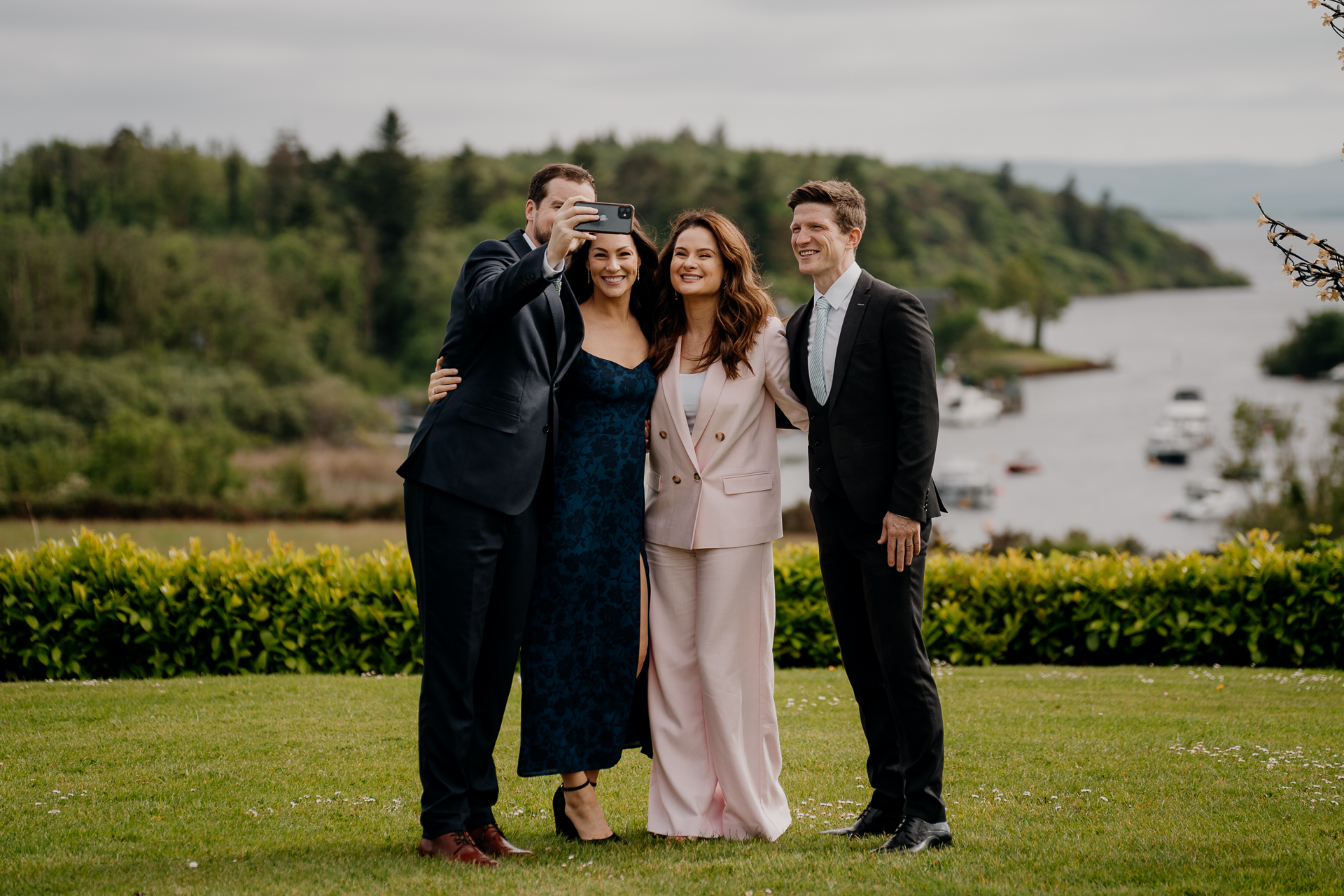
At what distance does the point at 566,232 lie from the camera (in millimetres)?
3697

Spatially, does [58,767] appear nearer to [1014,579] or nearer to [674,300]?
[674,300]

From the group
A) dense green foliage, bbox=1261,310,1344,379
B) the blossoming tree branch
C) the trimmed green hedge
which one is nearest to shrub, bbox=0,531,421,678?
the trimmed green hedge

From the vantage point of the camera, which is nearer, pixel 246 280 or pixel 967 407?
pixel 246 280

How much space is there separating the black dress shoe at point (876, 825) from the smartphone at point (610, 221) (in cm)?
243

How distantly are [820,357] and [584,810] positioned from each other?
197 centimetres

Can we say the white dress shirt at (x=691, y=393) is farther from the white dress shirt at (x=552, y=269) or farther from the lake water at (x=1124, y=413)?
the lake water at (x=1124, y=413)

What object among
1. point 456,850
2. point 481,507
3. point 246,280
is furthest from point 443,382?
point 246,280

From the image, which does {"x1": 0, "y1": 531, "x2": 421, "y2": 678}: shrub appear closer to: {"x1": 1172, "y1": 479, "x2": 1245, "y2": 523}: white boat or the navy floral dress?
the navy floral dress

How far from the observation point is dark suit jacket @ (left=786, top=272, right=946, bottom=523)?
3.92 m

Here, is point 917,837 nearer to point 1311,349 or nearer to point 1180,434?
point 1180,434

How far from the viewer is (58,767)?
4988 mm

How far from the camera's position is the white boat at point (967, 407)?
8425cm

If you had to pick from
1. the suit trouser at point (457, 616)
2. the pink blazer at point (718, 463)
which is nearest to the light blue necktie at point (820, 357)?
the pink blazer at point (718, 463)

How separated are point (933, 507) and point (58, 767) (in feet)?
13.6
